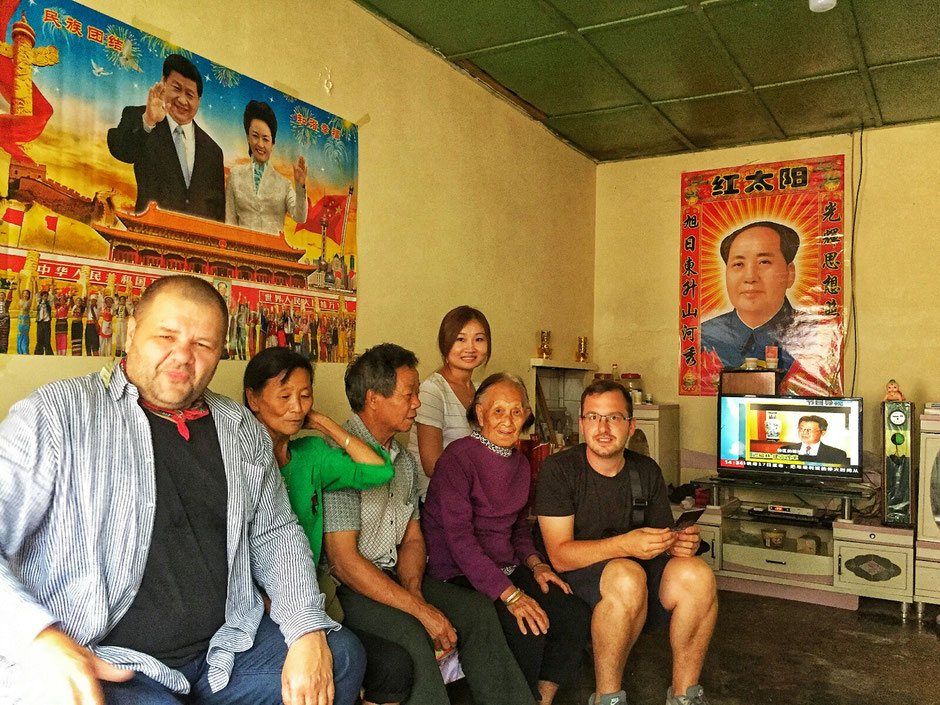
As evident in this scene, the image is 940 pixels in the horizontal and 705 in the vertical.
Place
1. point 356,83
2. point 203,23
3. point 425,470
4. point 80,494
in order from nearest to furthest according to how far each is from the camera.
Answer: point 80,494
point 203,23
point 425,470
point 356,83

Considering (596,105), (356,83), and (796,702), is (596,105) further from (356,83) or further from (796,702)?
(796,702)

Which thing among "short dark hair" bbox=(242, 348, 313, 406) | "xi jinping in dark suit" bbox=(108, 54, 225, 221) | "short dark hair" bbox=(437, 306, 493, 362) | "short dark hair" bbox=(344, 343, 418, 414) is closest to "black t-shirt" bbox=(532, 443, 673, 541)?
"short dark hair" bbox=(344, 343, 418, 414)

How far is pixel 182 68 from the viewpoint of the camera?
8.02 ft

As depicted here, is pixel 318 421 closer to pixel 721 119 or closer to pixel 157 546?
pixel 157 546

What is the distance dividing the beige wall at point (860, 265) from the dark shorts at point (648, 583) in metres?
2.74

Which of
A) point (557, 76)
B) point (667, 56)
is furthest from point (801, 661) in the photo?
point (557, 76)

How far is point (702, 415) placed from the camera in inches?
205

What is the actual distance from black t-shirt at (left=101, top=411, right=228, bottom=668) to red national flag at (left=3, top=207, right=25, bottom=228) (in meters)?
0.75

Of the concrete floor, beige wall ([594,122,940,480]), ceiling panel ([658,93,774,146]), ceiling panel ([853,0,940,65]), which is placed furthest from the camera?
beige wall ([594,122,940,480])

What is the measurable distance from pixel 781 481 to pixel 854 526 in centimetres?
47

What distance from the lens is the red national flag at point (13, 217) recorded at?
197 cm

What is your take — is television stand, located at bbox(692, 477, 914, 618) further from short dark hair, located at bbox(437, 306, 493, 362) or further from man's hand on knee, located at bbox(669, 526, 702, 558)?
short dark hair, located at bbox(437, 306, 493, 362)

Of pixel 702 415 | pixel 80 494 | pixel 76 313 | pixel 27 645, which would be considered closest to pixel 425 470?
pixel 76 313

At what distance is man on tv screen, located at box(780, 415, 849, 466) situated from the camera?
4312 mm
